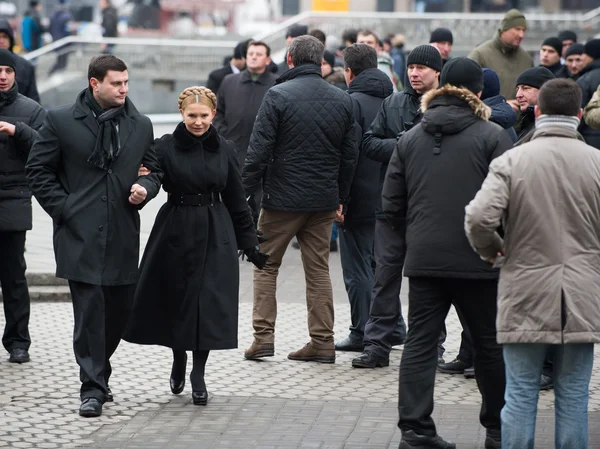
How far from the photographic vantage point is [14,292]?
880 centimetres

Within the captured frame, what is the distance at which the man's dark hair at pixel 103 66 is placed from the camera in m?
7.34

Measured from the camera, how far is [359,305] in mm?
9109

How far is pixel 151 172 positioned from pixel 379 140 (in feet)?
5.26

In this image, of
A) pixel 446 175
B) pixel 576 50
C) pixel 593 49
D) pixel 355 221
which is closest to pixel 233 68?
pixel 576 50

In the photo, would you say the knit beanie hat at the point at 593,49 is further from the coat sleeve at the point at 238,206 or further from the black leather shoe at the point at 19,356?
the black leather shoe at the point at 19,356

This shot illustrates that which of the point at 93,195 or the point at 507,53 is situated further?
the point at 507,53

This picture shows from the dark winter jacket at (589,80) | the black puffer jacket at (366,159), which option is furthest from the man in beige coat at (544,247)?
the dark winter jacket at (589,80)

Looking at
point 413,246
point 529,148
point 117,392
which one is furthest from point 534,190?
point 117,392

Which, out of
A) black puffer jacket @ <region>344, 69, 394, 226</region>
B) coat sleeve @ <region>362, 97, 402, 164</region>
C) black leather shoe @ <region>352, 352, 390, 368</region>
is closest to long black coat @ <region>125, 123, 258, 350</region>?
coat sleeve @ <region>362, 97, 402, 164</region>

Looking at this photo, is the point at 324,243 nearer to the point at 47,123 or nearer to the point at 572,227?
the point at 47,123

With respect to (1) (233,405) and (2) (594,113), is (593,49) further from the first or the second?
(1) (233,405)

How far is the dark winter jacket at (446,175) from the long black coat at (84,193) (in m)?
1.66

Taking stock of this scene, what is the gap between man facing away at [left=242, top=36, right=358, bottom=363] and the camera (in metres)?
8.56

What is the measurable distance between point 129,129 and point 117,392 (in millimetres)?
1580
